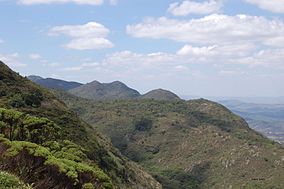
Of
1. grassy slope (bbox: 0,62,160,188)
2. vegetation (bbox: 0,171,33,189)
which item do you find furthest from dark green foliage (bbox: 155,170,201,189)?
vegetation (bbox: 0,171,33,189)

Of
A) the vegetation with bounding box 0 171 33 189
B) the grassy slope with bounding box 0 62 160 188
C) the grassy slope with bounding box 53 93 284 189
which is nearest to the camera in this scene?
the vegetation with bounding box 0 171 33 189

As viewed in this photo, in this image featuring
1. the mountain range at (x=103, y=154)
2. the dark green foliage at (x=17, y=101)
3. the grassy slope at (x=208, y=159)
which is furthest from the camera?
the grassy slope at (x=208, y=159)

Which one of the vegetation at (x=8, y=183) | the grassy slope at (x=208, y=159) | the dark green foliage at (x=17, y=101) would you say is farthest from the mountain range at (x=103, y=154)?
the vegetation at (x=8, y=183)

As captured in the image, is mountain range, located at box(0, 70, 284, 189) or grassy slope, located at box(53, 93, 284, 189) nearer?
mountain range, located at box(0, 70, 284, 189)

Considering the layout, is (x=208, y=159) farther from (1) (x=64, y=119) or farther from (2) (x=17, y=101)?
(2) (x=17, y=101)

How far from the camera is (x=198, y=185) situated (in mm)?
157125

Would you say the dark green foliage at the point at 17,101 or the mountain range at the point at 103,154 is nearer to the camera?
the mountain range at the point at 103,154

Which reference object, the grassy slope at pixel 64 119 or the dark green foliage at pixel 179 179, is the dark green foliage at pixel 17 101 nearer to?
the grassy slope at pixel 64 119

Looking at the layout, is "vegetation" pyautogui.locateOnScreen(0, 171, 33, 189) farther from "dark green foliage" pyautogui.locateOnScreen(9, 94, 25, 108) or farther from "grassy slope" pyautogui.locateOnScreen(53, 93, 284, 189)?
"grassy slope" pyautogui.locateOnScreen(53, 93, 284, 189)

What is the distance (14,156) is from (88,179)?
18.9ft

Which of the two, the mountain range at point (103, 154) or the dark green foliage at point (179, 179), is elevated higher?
the mountain range at point (103, 154)

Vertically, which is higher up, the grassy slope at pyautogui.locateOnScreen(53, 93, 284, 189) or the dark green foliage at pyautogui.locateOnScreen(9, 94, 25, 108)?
the dark green foliage at pyautogui.locateOnScreen(9, 94, 25, 108)

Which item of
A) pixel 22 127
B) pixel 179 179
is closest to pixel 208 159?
pixel 179 179

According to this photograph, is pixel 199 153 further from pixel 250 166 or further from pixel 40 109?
pixel 40 109
